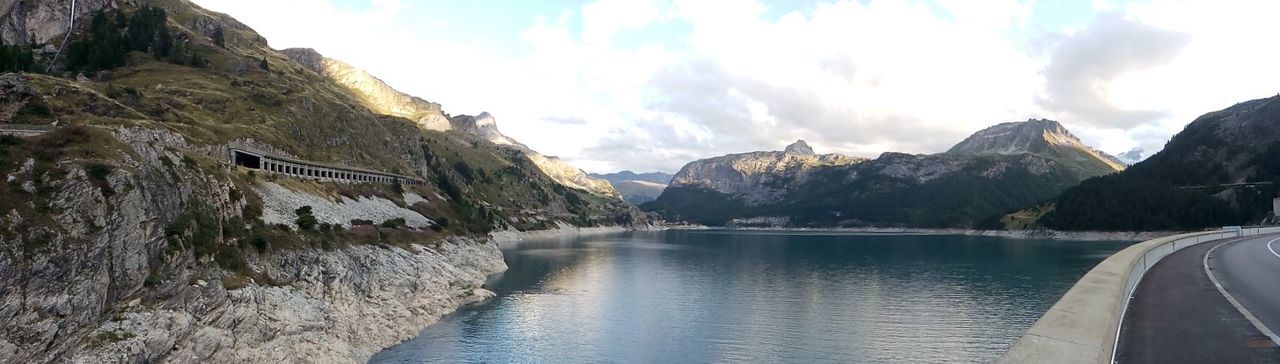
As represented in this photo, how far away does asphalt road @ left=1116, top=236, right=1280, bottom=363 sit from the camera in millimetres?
16328

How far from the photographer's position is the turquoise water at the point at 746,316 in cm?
5828

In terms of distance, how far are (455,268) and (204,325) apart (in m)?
58.2

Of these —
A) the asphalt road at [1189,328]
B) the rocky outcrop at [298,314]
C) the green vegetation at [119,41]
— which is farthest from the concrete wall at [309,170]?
the asphalt road at [1189,328]

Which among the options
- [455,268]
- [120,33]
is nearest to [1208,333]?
[455,268]

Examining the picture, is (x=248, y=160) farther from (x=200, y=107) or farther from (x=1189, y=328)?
(x=1189, y=328)

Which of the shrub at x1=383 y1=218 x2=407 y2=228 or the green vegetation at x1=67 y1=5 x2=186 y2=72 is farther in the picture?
the green vegetation at x1=67 y1=5 x2=186 y2=72

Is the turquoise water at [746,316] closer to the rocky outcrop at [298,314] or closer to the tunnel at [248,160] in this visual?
the rocky outcrop at [298,314]

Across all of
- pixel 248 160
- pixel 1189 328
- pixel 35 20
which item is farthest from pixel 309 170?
pixel 35 20

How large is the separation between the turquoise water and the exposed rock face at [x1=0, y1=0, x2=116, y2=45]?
15234 cm

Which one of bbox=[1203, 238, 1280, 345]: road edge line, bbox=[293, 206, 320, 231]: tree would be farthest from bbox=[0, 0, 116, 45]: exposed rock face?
bbox=[1203, 238, 1280, 345]: road edge line

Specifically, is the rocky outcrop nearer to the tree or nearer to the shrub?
the tree

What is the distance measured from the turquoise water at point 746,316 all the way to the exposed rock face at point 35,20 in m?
152

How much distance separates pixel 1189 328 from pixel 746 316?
59369mm

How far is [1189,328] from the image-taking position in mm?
19672
